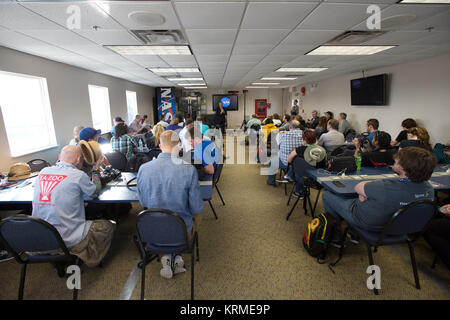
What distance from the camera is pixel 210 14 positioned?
7.64 ft

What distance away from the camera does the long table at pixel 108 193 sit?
2102 millimetres

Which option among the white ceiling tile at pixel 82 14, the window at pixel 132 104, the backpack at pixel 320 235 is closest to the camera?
the white ceiling tile at pixel 82 14

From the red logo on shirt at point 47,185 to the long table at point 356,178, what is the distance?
2497 millimetres

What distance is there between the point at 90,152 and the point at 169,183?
1543 millimetres

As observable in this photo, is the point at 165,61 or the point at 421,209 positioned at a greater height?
the point at 165,61

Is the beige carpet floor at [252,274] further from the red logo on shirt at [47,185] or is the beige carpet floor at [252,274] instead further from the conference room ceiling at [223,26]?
the conference room ceiling at [223,26]

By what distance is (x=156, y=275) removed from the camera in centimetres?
221

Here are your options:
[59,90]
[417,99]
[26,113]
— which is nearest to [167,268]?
[26,113]

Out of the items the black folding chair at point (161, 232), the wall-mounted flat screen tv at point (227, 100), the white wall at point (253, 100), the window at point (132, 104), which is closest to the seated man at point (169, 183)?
the black folding chair at point (161, 232)

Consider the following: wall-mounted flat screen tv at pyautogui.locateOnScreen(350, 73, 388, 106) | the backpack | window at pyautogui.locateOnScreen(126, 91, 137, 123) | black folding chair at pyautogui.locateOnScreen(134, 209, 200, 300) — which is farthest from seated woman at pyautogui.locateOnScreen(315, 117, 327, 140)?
window at pyautogui.locateOnScreen(126, 91, 137, 123)

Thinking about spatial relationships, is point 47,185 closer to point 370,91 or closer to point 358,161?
point 358,161
